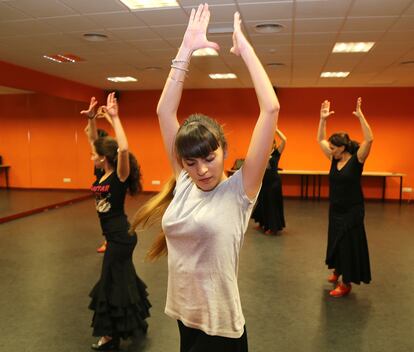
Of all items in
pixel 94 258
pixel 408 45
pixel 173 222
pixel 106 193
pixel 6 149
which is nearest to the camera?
pixel 173 222

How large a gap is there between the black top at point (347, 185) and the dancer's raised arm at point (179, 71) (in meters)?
2.31

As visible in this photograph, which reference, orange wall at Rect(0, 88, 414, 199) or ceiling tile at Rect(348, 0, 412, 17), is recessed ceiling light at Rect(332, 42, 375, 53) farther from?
orange wall at Rect(0, 88, 414, 199)

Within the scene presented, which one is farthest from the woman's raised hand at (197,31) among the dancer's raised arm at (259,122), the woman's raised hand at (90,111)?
the woman's raised hand at (90,111)

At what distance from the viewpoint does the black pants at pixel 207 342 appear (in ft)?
3.77

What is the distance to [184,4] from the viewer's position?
3.59m

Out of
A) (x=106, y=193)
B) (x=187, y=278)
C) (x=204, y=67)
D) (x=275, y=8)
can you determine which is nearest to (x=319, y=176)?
(x=204, y=67)

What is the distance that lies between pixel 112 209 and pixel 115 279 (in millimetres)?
447

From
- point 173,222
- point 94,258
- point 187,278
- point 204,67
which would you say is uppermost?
point 204,67

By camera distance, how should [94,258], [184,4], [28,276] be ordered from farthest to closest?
[94,258]
[28,276]
[184,4]

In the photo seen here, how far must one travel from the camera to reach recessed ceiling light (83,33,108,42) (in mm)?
4621

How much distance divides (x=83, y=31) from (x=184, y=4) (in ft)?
5.11

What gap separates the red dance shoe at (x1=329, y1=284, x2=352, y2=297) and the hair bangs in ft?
9.11

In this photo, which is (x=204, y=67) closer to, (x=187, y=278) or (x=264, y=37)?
(x=264, y=37)

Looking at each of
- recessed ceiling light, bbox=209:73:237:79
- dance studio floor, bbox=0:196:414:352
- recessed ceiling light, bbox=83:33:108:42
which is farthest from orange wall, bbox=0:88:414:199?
recessed ceiling light, bbox=83:33:108:42
